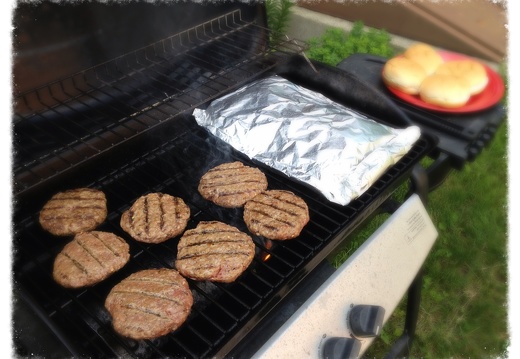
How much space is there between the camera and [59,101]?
204cm

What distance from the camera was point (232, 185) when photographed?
7.09 ft

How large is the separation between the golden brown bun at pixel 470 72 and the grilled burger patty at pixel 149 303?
8.08 ft

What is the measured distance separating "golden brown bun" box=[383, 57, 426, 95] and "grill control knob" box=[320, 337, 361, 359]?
2059mm

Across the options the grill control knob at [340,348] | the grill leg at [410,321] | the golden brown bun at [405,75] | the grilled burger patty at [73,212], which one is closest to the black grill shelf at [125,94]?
Result: the grilled burger patty at [73,212]

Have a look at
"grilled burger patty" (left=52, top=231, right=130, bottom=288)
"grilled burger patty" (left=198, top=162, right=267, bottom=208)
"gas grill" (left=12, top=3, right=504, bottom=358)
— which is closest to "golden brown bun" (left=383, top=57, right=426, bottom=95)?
"gas grill" (left=12, top=3, right=504, bottom=358)

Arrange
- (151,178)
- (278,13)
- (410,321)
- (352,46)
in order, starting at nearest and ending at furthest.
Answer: (151,178)
(410,321)
(352,46)
(278,13)

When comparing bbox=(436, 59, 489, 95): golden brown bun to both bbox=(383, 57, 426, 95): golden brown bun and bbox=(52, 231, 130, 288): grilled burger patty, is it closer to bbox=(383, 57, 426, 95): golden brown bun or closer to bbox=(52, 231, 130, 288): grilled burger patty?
bbox=(383, 57, 426, 95): golden brown bun

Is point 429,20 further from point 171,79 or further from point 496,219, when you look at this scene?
point 171,79

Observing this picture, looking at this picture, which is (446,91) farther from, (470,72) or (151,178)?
(151,178)

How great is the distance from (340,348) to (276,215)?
0.67 meters

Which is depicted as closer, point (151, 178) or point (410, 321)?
point (151, 178)

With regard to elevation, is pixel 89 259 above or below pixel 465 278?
above

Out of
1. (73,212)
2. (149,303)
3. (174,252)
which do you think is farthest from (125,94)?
(149,303)

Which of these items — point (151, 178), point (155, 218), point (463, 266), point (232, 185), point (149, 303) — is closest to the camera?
point (149, 303)
